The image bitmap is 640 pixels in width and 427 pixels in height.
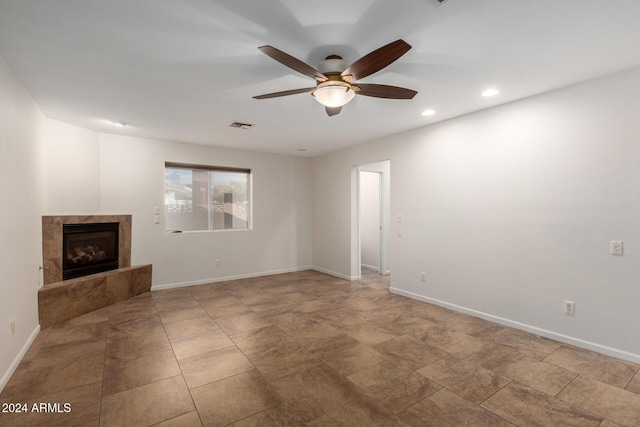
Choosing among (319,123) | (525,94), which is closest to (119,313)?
(319,123)

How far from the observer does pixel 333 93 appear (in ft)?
7.55

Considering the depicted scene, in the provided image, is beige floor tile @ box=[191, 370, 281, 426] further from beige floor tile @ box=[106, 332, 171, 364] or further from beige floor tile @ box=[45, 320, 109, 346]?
beige floor tile @ box=[45, 320, 109, 346]

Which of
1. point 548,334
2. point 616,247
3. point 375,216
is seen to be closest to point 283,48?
point 616,247

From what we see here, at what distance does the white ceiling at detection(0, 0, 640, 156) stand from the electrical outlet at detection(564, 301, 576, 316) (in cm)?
210

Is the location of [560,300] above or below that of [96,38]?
below

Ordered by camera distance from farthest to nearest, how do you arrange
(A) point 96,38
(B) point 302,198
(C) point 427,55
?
(B) point 302,198
(C) point 427,55
(A) point 96,38

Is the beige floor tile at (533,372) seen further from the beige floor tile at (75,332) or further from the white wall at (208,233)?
the white wall at (208,233)

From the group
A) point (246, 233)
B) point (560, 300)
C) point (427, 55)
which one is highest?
point (427, 55)

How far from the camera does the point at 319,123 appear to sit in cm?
401

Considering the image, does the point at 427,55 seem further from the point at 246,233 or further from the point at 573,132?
the point at 246,233

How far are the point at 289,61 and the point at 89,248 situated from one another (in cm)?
410

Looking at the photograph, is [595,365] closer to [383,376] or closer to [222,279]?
[383,376]

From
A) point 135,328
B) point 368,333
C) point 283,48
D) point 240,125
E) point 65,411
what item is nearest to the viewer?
point 65,411

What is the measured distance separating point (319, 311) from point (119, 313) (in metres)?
2.55
